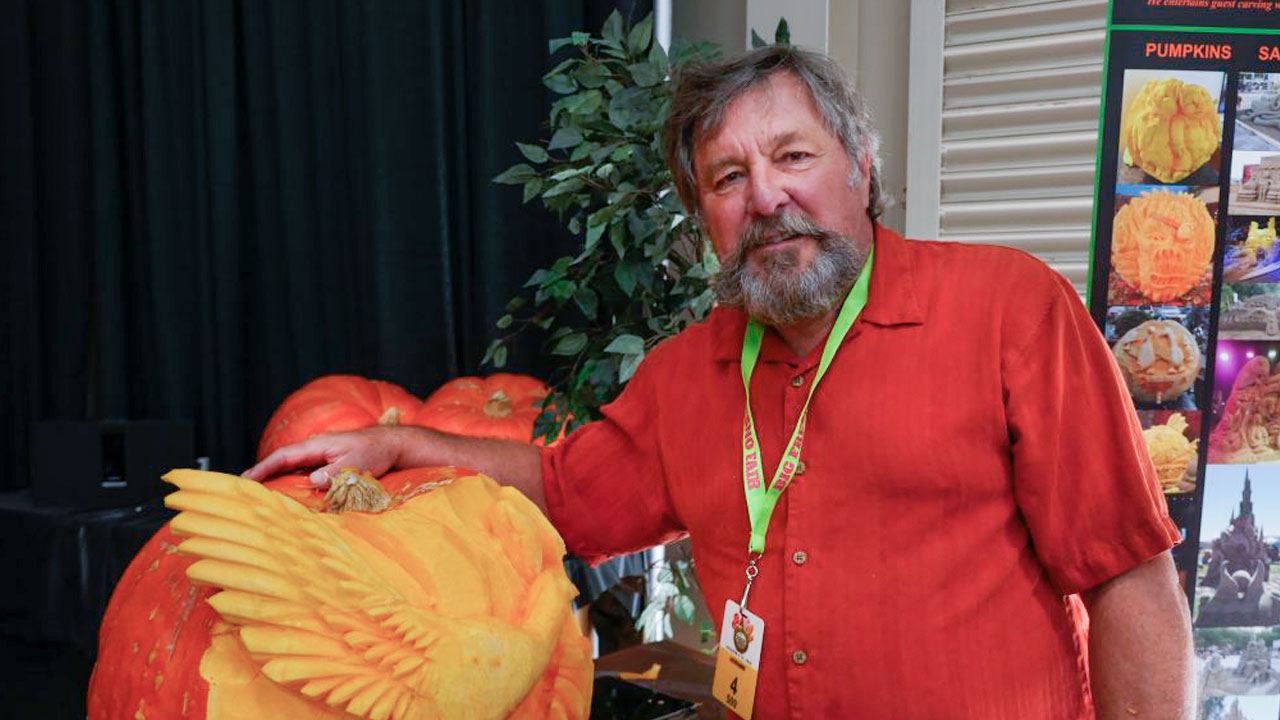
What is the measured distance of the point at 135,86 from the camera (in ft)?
9.18

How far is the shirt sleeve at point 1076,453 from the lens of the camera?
105 centimetres

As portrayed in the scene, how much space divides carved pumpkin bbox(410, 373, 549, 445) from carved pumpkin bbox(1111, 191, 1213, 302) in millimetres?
1215

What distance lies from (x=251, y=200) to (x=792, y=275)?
2114mm

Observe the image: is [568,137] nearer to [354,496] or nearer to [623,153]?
[623,153]

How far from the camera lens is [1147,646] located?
3.49 feet

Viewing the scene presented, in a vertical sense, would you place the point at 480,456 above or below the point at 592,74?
below

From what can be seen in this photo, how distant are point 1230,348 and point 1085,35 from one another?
2.35ft

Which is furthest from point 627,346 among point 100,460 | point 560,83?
point 100,460

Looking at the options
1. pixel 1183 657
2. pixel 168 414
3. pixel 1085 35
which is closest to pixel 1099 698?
pixel 1183 657

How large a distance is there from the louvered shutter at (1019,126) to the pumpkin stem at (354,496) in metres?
1.52

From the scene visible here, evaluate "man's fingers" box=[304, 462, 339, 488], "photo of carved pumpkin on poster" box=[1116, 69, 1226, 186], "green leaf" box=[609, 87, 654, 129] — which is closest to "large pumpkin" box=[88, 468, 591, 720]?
"man's fingers" box=[304, 462, 339, 488]

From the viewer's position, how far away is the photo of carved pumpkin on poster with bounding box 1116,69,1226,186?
61.0 inches

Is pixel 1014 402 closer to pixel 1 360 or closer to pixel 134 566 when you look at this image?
pixel 134 566

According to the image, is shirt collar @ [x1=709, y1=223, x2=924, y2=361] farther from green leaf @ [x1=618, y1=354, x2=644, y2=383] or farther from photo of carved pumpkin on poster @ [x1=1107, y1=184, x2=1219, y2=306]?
photo of carved pumpkin on poster @ [x1=1107, y1=184, x2=1219, y2=306]
